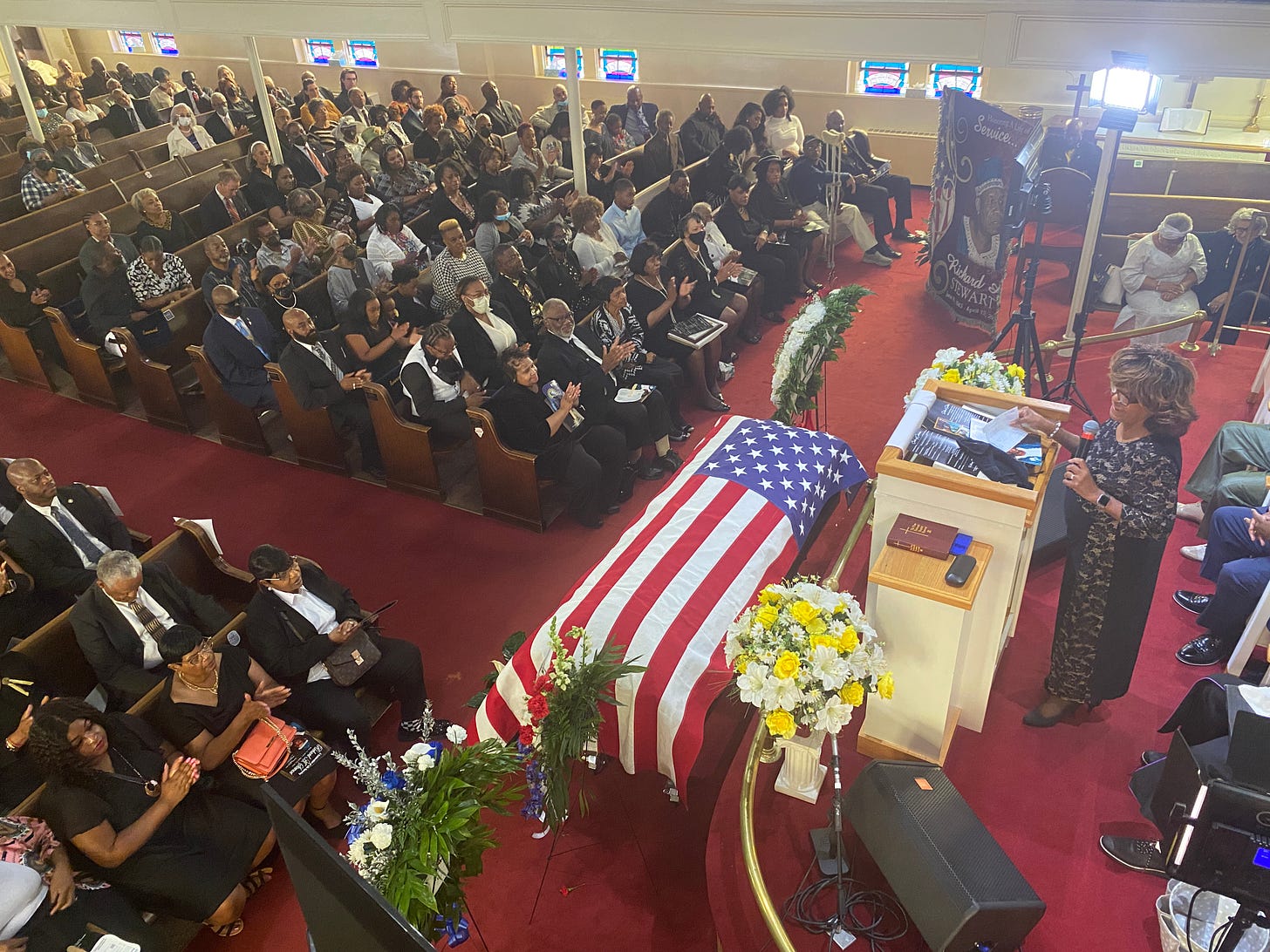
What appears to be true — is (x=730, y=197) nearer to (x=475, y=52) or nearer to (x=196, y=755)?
(x=196, y=755)

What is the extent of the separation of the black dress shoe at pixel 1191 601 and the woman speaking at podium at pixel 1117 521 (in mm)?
1157

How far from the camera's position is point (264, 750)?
14.1 feet

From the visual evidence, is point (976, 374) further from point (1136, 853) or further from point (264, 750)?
point (264, 750)

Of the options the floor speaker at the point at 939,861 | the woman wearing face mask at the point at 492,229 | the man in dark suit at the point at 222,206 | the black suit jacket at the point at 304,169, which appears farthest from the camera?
the black suit jacket at the point at 304,169

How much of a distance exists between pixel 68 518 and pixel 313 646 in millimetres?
1902

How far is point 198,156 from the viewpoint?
11.1 m

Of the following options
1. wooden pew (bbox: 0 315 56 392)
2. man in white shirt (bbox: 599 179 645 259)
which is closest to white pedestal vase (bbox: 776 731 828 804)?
man in white shirt (bbox: 599 179 645 259)

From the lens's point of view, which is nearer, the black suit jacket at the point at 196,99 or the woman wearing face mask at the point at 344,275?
the woman wearing face mask at the point at 344,275

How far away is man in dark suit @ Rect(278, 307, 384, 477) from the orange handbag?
9.60 ft

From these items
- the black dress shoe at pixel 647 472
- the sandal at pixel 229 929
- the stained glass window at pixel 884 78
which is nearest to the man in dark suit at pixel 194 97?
the stained glass window at pixel 884 78

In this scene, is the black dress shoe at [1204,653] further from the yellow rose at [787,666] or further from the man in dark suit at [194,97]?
the man in dark suit at [194,97]

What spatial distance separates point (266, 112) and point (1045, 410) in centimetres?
878

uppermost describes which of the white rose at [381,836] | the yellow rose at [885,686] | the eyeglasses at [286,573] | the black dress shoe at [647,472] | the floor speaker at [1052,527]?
the white rose at [381,836]

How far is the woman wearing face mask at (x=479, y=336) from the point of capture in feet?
21.5
